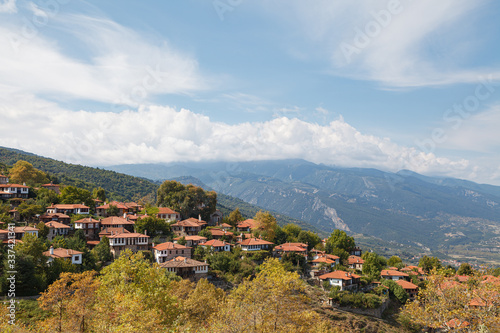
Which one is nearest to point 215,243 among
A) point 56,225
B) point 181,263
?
point 181,263

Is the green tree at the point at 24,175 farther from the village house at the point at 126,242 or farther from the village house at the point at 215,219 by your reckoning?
the village house at the point at 215,219

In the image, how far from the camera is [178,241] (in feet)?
208

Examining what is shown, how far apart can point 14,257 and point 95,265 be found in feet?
41.4

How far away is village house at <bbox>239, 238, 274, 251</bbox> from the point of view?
224 ft

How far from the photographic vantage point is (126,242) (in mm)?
59531

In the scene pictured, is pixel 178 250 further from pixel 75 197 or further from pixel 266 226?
pixel 75 197

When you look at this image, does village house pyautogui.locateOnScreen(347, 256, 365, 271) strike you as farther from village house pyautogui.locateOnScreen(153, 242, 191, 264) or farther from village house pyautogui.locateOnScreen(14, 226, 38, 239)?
village house pyautogui.locateOnScreen(14, 226, 38, 239)

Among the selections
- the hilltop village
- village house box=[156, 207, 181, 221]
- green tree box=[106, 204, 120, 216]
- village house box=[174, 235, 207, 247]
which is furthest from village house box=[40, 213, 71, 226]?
village house box=[174, 235, 207, 247]

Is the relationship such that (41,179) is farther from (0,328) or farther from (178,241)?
(0,328)

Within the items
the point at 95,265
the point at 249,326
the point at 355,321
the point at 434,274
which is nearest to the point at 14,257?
the point at 95,265

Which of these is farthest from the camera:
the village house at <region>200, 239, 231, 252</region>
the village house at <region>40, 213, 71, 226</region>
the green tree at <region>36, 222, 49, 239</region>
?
the village house at <region>200, 239, 231, 252</region>

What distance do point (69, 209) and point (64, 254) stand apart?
2002 cm

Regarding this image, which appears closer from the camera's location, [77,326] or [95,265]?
[77,326]

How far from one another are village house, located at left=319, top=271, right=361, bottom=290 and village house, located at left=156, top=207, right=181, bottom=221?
3646 centimetres
